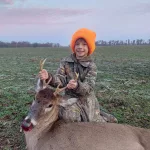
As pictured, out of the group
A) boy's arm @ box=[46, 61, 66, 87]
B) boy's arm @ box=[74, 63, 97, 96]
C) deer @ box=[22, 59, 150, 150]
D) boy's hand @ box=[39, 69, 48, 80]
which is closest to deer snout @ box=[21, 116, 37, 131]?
deer @ box=[22, 59, 150, 150]

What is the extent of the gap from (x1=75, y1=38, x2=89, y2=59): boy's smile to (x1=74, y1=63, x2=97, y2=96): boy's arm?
26cm

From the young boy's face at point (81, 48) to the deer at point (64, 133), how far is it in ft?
4.33

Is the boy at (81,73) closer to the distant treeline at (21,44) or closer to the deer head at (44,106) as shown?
the deer head at (44,106)

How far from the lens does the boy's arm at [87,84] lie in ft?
17.2

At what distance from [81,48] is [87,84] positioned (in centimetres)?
72

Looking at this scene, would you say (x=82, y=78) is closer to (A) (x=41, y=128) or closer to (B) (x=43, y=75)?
(B) (x=43, y=75)

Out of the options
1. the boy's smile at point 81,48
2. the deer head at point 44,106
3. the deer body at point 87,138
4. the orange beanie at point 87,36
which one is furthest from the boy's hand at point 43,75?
the orange beanie at point 87,36

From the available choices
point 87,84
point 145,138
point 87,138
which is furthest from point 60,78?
point 145,138

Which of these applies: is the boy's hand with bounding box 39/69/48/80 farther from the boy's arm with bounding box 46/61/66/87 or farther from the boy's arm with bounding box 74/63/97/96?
the boy's arm with bounding box 74/63/97/96

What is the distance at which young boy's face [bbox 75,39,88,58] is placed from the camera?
5.78 meters

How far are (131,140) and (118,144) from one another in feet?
0.69

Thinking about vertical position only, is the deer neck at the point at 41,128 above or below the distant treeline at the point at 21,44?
above

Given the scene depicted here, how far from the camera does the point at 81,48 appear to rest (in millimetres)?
5762

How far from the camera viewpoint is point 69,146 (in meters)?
4.50
